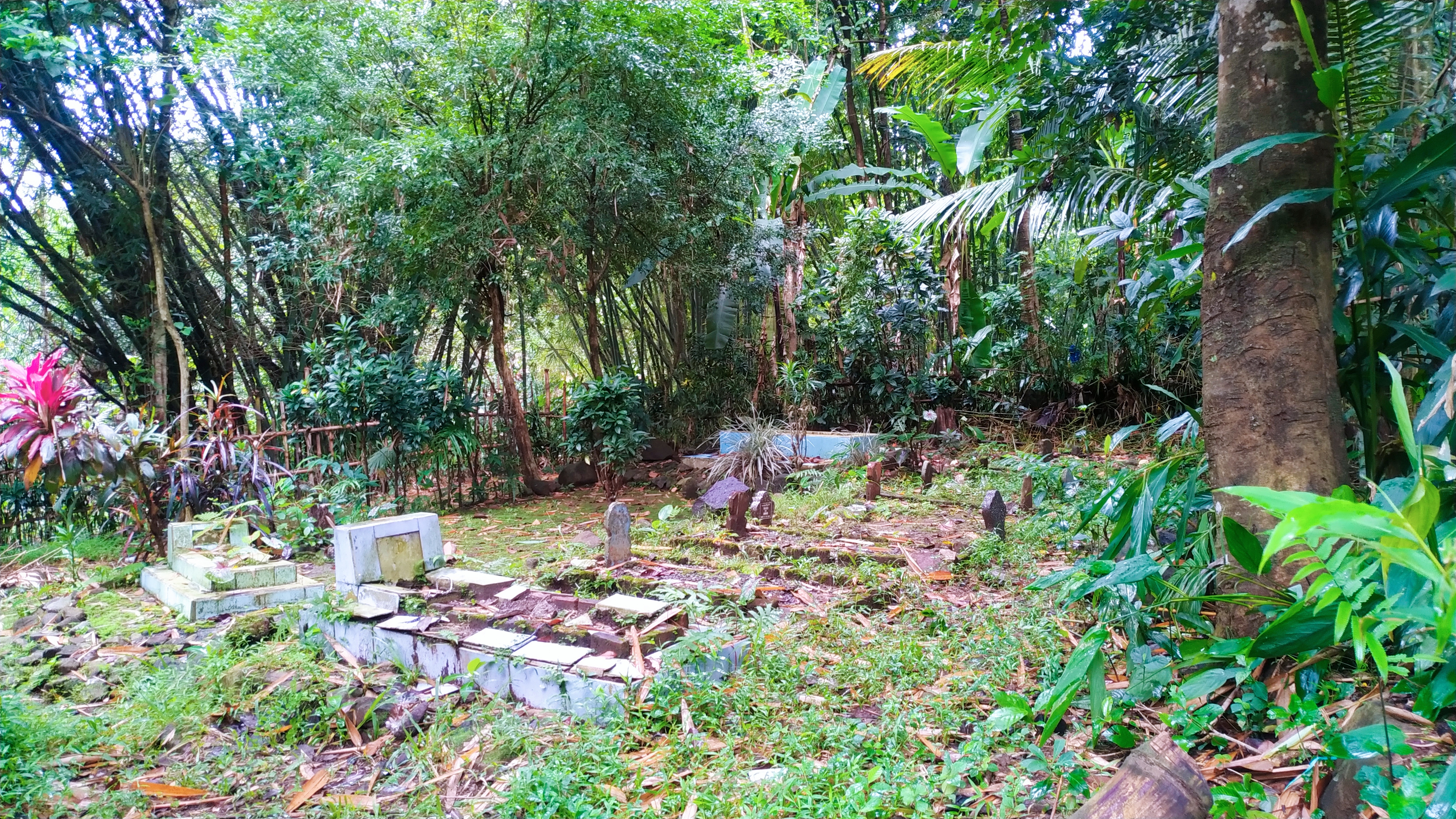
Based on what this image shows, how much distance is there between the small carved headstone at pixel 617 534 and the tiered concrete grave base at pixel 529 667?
3.30 feet

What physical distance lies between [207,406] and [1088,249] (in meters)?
5.71

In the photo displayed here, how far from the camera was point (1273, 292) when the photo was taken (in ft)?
6.66

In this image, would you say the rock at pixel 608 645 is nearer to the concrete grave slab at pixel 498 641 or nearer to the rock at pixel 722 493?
the concrete grave slab at pixel 498 641

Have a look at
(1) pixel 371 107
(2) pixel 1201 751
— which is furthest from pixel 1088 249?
(1) pixel 371 107

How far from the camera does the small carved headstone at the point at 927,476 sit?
20.2 feet

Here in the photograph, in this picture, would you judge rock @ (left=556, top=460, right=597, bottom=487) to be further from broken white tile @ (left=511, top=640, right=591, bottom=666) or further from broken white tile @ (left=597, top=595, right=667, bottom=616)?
broken white tile @ (left=511, top=640, right=591, bottom=666)

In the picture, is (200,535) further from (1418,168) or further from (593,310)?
(1418,168)

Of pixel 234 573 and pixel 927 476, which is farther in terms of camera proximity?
pixel 927 476

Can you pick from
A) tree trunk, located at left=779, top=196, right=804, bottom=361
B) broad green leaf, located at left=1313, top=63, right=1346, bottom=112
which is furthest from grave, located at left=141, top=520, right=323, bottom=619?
tree trunk, located at left=779, top=196, right=804, bottom=361

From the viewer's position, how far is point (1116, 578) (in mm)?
1859

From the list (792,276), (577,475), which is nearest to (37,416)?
(577,475)

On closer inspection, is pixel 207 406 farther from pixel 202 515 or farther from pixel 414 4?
pixel 414 4

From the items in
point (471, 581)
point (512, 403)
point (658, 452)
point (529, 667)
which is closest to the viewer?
point (529, 667)

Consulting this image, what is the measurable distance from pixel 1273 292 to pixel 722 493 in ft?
13.3
